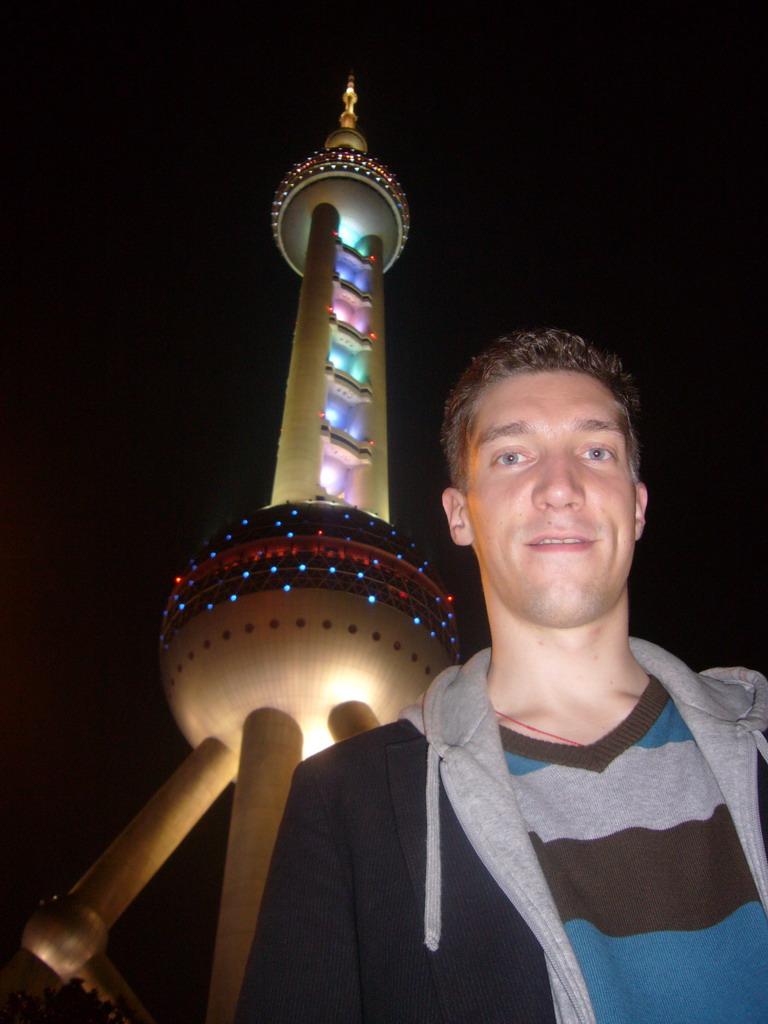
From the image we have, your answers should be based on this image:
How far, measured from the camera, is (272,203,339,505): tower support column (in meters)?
39.4

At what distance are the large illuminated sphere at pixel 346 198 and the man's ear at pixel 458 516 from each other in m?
57.9

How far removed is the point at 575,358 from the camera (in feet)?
16.1

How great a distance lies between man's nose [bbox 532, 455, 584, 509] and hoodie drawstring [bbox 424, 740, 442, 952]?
1516mm

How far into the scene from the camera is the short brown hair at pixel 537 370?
16.0ft

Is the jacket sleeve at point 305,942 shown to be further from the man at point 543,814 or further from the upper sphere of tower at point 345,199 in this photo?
the upper sphere of tower at point 345,199

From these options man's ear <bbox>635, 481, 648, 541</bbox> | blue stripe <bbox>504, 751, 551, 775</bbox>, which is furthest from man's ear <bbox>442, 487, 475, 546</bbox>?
blue stripe <bbox>504, 751, 551, 775</bbox>

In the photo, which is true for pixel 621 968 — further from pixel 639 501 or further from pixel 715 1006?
pixel 639 501

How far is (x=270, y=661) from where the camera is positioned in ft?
101

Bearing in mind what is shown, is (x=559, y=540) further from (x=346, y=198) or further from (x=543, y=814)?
(x=346, y=198)

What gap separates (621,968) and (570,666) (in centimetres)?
155

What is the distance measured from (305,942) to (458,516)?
283cm

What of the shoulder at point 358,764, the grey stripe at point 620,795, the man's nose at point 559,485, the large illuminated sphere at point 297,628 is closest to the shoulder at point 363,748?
the shoulder at point 358,764

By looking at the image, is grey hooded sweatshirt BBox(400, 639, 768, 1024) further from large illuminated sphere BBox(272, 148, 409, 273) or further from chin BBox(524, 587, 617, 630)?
large illuminated sphere BBox(272, 148, 409, 273)

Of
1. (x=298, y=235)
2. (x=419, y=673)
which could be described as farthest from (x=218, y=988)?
(x=298, y=235)
